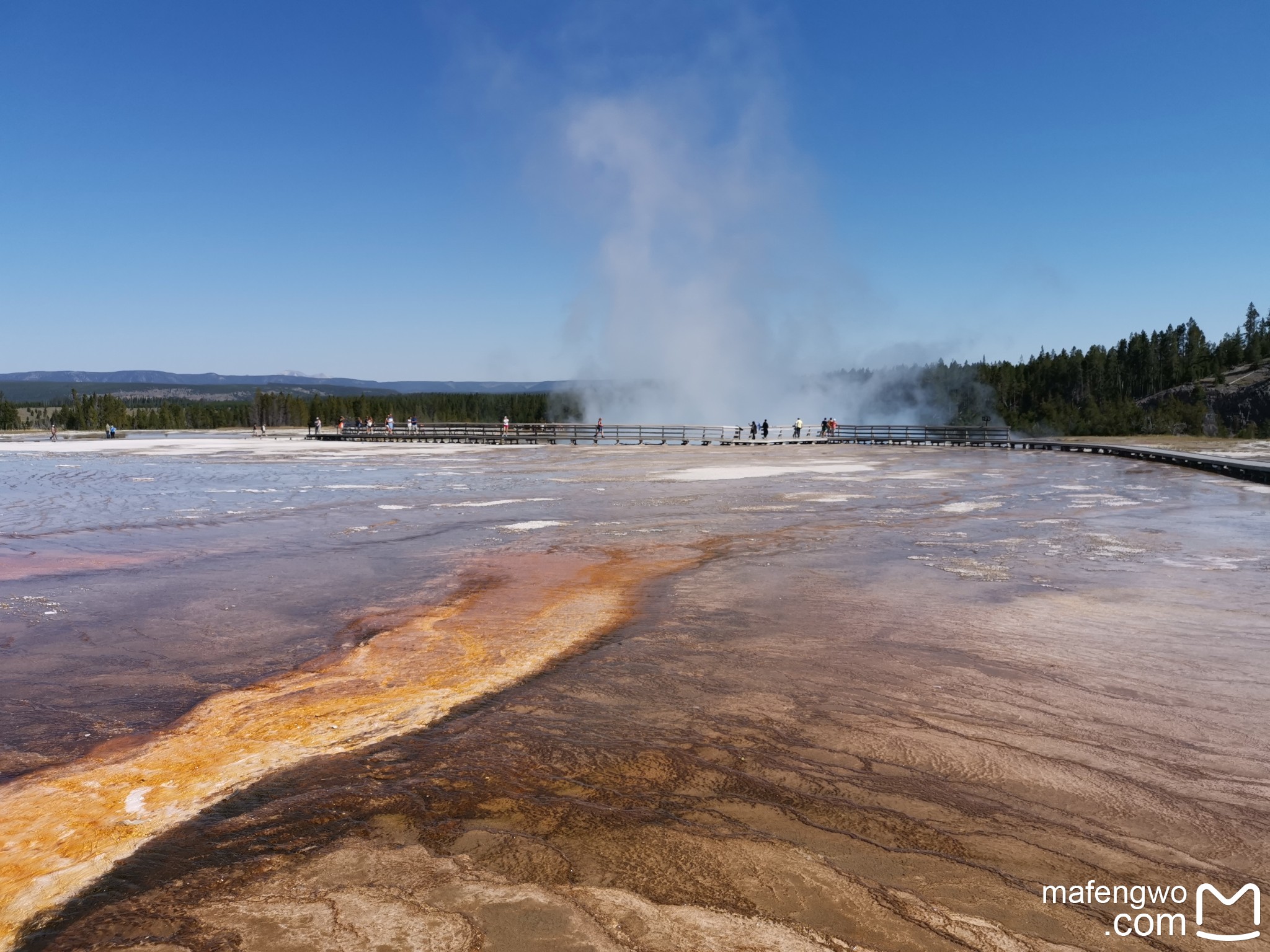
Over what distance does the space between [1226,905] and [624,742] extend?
3182 millimetres

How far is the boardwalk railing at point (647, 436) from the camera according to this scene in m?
Result: 50.8

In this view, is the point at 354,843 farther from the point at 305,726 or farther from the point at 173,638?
the point at 173,638

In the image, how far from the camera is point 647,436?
5725cm

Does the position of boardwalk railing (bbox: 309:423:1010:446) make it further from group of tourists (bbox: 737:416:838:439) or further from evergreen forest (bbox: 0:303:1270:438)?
evergreen forest (bbox: 0:303:1270:438)

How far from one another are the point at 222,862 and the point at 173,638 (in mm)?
4726

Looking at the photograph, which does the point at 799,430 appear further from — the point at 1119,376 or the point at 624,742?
the point at 1119,376

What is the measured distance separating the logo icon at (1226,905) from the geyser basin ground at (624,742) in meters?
0.08

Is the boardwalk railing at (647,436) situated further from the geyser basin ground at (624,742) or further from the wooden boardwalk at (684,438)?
the geyser basin ground at (624,742)

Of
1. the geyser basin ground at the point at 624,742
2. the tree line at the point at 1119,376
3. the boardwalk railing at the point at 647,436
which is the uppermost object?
the tree line at the point at 1119,376

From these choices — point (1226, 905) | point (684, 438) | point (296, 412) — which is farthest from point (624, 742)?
point (296, 412)

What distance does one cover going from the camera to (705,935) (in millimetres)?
3539

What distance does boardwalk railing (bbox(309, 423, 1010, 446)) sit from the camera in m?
50.8

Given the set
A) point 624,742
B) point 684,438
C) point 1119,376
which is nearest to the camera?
point 624,742

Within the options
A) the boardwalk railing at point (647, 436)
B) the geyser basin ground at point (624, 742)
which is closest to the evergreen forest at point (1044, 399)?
the boardwalk railing at point (647, 436)
